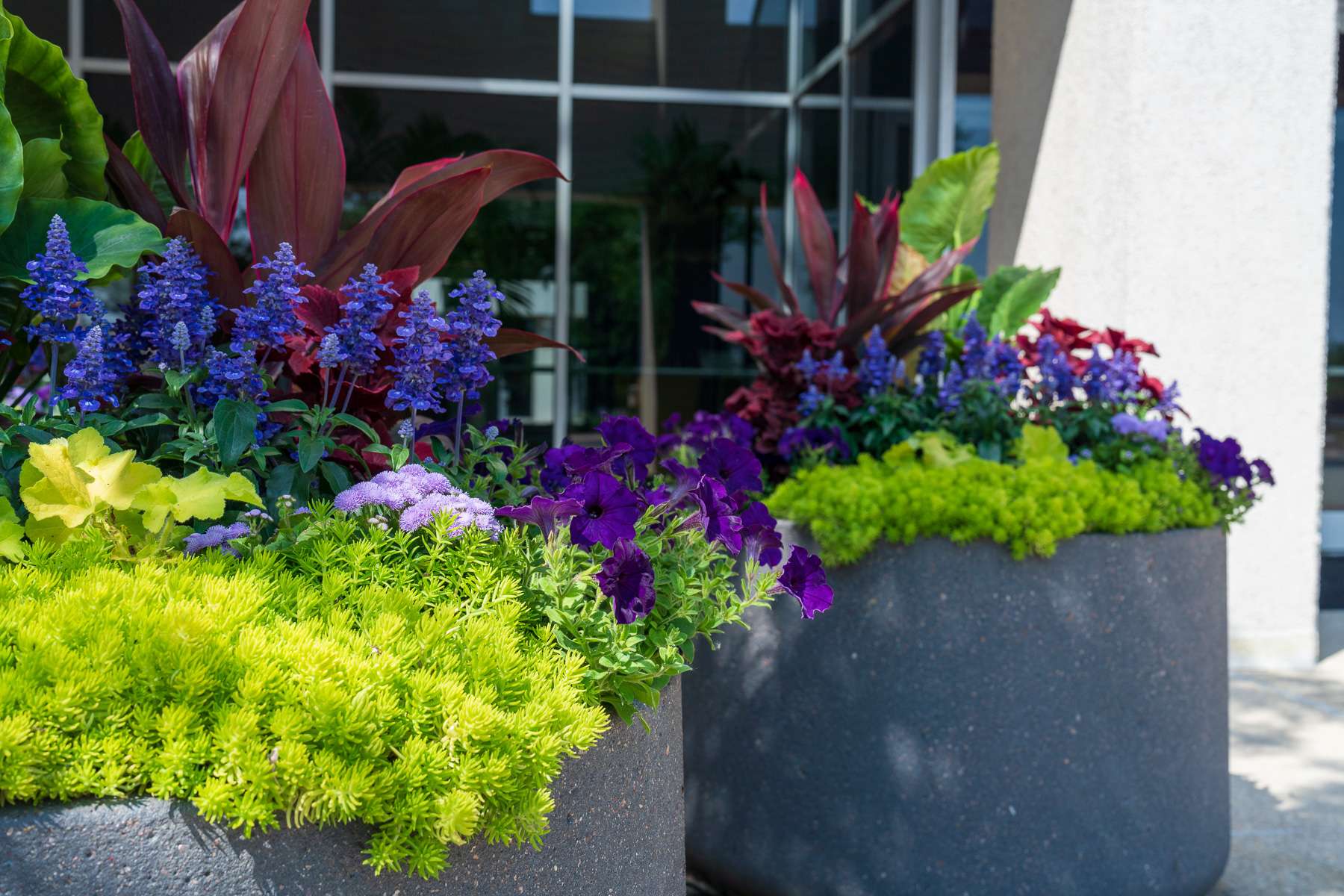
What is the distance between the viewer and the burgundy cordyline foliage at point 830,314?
2879 mm

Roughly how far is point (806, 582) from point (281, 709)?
2.49ft

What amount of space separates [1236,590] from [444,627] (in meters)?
4.77

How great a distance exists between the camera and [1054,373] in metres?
2.82

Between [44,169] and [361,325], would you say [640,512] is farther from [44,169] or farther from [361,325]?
[44,169]

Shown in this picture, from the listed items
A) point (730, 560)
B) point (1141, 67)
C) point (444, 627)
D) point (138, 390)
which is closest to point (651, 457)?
point (730, 560)

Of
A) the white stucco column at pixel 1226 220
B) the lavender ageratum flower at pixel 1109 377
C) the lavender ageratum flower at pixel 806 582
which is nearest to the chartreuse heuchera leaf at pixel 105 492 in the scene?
the lavender ageratum flower at pixel 806 582

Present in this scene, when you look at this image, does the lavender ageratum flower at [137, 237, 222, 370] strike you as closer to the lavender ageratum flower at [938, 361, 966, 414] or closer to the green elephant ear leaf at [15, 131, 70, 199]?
the green elephant ear leaf at [15, 131, 70, 199]

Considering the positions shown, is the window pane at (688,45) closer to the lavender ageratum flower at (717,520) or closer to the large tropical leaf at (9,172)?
the large tropical leaf at (9,172)

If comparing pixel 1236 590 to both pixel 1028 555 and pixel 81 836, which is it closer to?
pixel 1028 555

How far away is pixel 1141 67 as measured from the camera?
4723mm

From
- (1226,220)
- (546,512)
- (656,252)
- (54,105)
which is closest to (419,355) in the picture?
(546,512)

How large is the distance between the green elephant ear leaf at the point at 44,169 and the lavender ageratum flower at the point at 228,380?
1.43 feet

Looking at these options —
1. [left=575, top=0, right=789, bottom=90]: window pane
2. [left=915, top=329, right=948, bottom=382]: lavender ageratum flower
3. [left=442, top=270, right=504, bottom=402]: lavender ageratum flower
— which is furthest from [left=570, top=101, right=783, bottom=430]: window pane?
[left=442, top=270, right=504, bottom=402]: lavender ageratum flower

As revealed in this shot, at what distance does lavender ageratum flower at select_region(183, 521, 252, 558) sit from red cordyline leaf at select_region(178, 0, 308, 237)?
589 mm
